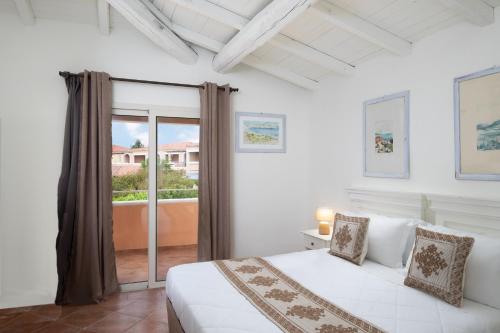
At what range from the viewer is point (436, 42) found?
2.56 metres

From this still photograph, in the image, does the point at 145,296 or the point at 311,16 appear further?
the point at 145,296

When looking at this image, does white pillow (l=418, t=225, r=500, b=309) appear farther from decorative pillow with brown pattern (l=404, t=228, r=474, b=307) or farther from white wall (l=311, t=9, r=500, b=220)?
white wall (l=311, t=9, r=500, b=220)

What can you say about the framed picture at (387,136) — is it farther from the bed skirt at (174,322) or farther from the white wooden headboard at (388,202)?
the bed skirt at (174,322)

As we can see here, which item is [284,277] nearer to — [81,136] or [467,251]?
[467,251]

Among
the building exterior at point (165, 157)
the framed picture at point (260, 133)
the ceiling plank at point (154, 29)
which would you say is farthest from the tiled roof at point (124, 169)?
the ceiling plank at point (154, 29)

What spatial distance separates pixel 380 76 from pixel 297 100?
4.09 ft

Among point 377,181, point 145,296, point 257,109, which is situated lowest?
point 145,296

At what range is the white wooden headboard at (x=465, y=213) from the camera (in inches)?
84.0

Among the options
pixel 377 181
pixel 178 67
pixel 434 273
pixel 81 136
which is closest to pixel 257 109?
pixel 178 67

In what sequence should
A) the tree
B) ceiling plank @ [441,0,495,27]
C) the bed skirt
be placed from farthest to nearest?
the tree < ceiling plank @ [441,0,495,27] < the bed skirt

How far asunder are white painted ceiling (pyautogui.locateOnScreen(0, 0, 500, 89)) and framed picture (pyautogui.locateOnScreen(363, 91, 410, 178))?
0.51 meters

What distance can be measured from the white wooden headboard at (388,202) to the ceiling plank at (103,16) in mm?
3027

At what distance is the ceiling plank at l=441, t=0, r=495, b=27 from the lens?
6.86 ft

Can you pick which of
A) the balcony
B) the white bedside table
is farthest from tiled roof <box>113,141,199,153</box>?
the white bedside table
